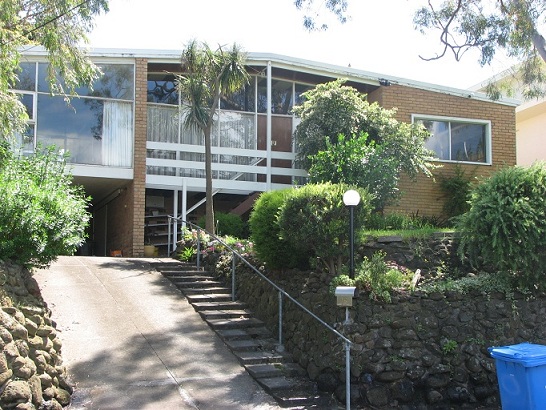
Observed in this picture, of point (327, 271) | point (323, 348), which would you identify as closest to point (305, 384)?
point (323, 348)

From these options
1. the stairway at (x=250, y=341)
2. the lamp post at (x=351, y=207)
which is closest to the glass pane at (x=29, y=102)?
the stairway at (x=250, y=341)

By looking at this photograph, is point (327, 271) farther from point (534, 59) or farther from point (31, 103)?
point (31, 103)

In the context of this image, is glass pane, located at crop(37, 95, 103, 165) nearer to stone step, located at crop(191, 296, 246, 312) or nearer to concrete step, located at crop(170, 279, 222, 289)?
concrete step, located at crop(170, 279, 222, 289)

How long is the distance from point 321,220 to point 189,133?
351 inches

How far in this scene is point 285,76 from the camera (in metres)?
18.0

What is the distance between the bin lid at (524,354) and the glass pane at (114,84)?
11.9 meters

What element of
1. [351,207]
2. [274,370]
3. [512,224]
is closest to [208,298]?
[274,370]

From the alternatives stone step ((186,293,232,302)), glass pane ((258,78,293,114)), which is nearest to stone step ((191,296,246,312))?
stone step ((186,293,232,302))

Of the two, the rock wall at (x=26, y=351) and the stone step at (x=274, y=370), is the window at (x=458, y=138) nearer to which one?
the stone step at (x=274, y=370)

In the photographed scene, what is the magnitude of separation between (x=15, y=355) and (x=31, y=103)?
1003 cm

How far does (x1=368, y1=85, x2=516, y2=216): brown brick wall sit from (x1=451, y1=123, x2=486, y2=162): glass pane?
28 centimetres

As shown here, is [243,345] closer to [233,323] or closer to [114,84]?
[233,323]

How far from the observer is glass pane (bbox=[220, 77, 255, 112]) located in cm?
1755

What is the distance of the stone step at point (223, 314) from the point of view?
1022 cm
